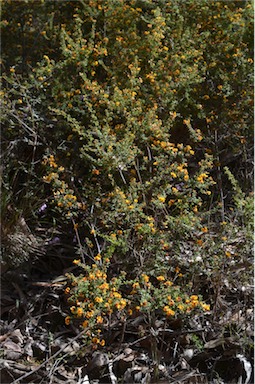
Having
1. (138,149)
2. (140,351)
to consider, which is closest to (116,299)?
(140,351)

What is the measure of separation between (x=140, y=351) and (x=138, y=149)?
0.98 metres

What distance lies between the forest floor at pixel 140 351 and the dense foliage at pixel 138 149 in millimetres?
114

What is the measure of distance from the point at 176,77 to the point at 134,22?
52cm

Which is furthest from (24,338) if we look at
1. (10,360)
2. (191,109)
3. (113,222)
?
(191,109)

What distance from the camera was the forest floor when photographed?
2746mm

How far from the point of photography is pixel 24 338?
296 centimetres

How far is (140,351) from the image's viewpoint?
9.37 ft

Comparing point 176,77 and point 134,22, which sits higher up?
point 134,22

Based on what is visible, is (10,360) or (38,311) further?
(38,311)

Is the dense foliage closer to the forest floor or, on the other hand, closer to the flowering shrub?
the flowering shrub

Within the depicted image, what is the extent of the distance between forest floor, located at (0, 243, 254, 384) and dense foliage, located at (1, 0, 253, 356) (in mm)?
114

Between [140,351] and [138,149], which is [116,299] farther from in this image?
[138,149]

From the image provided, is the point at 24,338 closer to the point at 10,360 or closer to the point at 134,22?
the point at 10,360

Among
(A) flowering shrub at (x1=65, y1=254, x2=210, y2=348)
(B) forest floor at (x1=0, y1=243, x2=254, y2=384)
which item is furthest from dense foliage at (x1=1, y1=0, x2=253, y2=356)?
(B) forest floor at (x1=0, y1=243, x2=254, y2=384)
